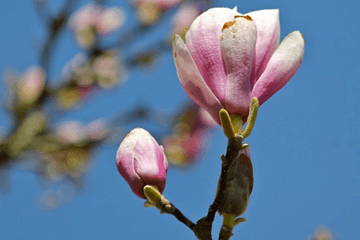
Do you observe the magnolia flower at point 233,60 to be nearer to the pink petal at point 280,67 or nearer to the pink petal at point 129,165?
the pink petal at point 280,67

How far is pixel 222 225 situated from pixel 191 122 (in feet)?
7.83

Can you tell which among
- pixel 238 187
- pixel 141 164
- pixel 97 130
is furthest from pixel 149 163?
pixel 97 130

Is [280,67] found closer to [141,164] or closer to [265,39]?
[265,39]

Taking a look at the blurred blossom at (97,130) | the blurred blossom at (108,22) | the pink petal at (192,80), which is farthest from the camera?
the blurred blossom at (108,22)

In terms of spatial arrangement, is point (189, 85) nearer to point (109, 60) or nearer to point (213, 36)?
point (213, 36)

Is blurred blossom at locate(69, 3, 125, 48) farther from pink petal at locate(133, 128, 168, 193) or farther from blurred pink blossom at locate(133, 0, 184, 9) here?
pink petal at locate(133, 128, 168, 193)

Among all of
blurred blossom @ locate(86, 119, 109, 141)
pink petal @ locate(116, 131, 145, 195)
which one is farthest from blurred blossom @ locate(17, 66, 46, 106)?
pink petal @ locate(116, 131, 145, 195)

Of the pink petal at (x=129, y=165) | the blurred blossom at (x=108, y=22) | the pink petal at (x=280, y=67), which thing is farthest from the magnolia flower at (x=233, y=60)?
the blurred blossom at (x=108, y=22)

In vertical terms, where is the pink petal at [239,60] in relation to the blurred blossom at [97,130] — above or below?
below

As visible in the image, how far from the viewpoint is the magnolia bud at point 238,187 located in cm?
67

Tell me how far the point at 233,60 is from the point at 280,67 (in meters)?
0.06

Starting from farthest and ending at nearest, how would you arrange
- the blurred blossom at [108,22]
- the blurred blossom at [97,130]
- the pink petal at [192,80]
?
the blurred blossom at [108,22] < the blurred blossom at [97,130] < the pink petal at [192,80]

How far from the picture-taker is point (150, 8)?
2885mm

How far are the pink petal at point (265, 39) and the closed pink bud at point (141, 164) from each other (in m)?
0.16
